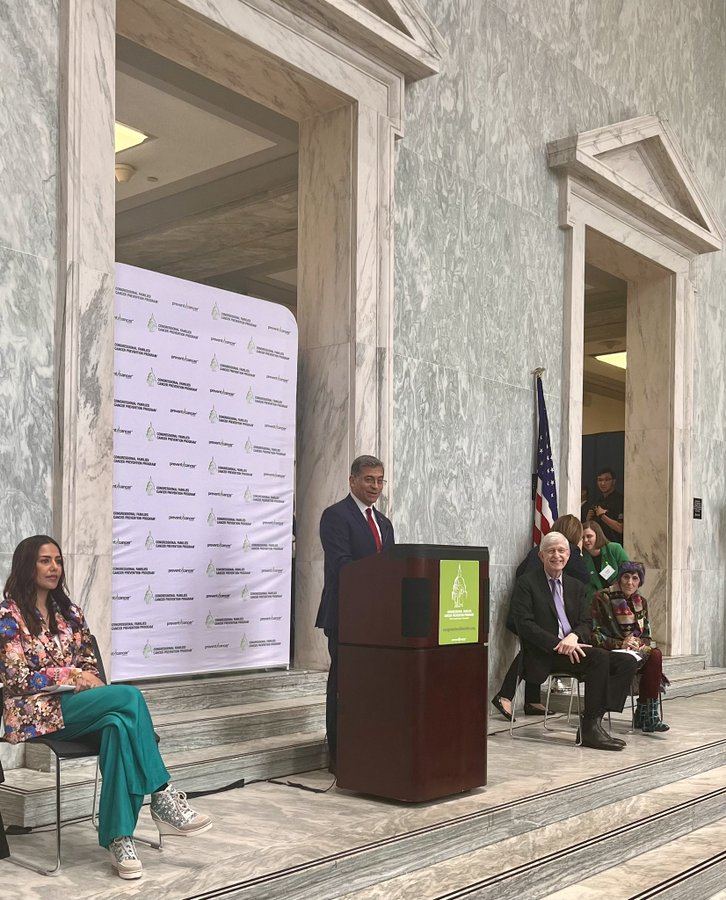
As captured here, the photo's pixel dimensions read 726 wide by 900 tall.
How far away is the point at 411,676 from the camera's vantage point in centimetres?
480

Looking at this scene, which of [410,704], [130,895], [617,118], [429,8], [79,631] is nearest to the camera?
[130,895]

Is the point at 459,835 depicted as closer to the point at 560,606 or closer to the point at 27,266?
the point at 560,606

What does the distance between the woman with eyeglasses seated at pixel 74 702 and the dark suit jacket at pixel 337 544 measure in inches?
54.0

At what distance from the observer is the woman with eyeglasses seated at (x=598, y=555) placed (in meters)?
8.66

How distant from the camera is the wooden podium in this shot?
4.80m

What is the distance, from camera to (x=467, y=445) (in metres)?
7.90

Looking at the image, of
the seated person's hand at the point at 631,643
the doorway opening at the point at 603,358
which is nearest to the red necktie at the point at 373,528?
the seated person's hand at the point at 631,643

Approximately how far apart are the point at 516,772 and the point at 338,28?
455 centimetres

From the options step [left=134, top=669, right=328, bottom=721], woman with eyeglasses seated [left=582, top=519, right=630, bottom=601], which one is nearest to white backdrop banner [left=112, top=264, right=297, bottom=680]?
step [left=134, top=669, right=328, bottom=721]

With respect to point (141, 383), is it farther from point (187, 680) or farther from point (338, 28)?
point (338, 28)

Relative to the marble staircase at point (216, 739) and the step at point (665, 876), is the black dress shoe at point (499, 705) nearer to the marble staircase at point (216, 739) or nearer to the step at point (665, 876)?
the marble staircase at point (216, 739)

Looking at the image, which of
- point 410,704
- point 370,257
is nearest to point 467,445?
point 370,257

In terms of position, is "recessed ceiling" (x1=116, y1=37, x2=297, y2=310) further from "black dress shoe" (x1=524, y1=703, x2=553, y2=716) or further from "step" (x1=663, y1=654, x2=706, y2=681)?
"step" (x1=663, y1=654, x2=706, y2=681)

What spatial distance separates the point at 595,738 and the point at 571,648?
1.82 ft
